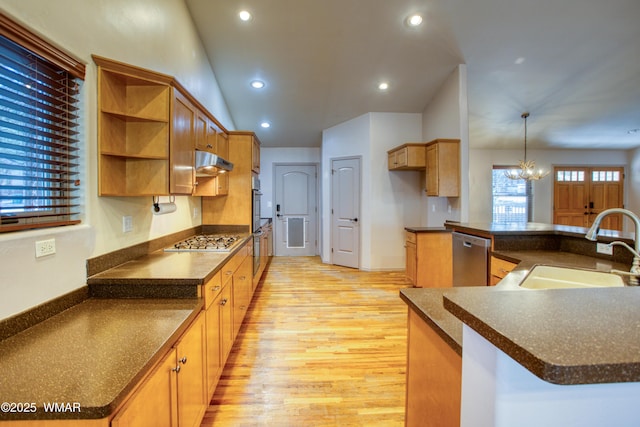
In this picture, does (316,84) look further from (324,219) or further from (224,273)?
(224,273)

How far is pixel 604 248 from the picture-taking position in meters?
1.86

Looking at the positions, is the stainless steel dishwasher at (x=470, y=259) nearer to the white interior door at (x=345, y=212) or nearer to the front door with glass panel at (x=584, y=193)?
the white interior door at (x=345, y=212)

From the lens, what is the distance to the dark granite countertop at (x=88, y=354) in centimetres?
76

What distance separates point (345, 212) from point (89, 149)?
4.22 m

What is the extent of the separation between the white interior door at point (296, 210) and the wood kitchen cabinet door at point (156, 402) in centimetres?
534

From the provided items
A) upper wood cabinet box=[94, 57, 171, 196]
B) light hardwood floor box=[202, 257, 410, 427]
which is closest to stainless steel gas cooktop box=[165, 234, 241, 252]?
upper wood cabinet box=[94, 57, 171, 196]

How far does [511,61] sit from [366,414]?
450 cm

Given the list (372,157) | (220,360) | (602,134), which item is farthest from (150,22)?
(602,134)

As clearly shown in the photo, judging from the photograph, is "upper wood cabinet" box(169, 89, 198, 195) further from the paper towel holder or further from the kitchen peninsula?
the kitchen peninsula

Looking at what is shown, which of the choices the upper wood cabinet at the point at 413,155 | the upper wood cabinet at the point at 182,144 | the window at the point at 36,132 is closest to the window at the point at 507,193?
the upper wood cabinet at the point at 413,155

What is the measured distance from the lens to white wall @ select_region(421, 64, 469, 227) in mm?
3832

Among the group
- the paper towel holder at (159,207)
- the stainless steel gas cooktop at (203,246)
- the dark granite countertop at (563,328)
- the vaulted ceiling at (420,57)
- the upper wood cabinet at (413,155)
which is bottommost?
the stainless steel gas cooktop at (203,246)

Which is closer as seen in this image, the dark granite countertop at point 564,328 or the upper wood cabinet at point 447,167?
the dark granite countertop at point 564,328

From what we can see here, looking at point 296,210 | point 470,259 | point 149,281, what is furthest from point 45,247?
point 296,210
